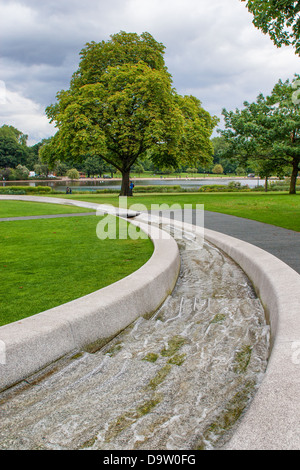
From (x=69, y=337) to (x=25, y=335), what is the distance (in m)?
0.45

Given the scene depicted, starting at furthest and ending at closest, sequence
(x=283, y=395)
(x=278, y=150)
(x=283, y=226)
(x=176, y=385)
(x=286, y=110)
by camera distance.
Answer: (x=286, y=110)
(x=278, y=150)
(x=283, y=226)
(x=176, y=385)
(x=283, y=395)

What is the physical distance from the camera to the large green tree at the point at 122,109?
1017 inches

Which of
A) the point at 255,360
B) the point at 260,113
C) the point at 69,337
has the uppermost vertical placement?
the point at 260,113

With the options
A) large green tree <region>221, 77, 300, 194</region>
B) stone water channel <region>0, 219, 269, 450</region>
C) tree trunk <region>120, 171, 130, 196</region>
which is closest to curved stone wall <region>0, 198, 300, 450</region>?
stone water channel <region>0, 219, 269, 450</region>

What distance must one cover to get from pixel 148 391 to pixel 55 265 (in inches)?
140

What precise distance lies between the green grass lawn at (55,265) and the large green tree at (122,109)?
17.6 m

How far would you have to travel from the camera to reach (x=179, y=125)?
26953 millimetres

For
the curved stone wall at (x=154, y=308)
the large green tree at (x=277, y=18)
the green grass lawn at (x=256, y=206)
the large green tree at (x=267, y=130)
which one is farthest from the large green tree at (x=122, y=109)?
the curved stone wall at (x=154, y=308)

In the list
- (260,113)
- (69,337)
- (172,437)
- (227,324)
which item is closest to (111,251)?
(227,324)

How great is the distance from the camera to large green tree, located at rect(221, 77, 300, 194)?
30719mm

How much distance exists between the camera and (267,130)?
31047 mm

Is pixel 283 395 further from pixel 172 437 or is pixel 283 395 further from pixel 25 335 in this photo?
pixel 25 335

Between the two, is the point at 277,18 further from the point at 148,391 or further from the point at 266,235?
the point at 148,391

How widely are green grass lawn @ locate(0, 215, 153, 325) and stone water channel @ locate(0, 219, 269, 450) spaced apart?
0.99 meters
